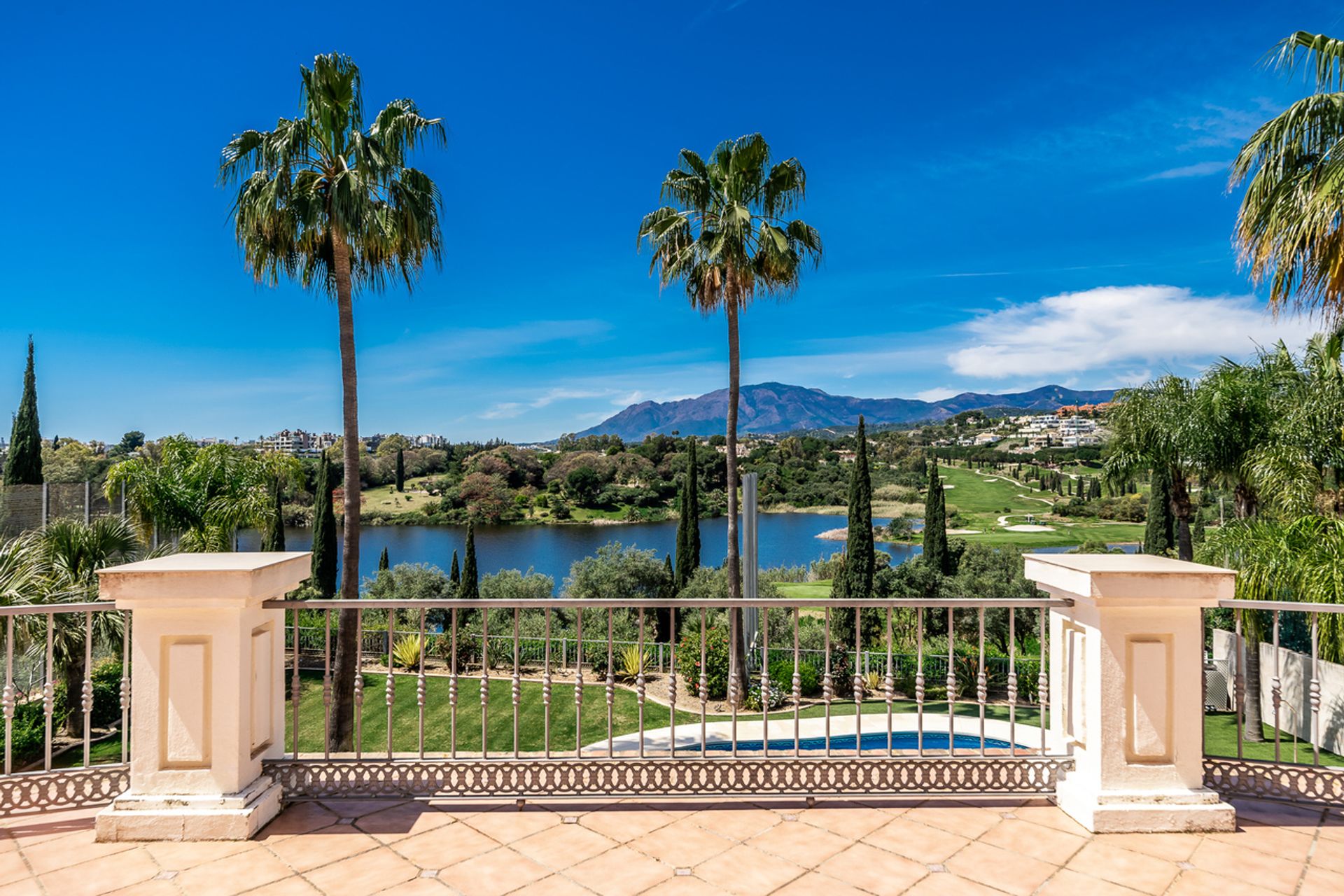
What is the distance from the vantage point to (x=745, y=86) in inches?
798

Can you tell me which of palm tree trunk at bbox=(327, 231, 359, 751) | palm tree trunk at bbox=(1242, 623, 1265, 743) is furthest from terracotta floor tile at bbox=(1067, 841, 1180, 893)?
palm tree trunk at bbox=(1242, 623, 1265, 743)

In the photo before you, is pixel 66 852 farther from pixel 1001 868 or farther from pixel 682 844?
pixel 1001 868

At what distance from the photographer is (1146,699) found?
2.60 metres

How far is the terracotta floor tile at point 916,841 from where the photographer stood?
238 centimetres

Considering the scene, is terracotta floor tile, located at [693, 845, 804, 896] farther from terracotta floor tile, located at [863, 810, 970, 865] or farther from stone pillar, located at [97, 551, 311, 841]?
stone pillar, located at [97, 551, 311, 841]

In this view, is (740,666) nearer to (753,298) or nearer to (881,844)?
(753,298)

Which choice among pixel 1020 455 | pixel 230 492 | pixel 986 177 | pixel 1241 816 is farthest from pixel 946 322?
pixel 1241 816

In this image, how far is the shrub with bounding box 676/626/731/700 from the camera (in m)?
12.6

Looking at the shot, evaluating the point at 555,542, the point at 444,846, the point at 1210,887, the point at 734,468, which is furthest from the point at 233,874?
the point at 555,542

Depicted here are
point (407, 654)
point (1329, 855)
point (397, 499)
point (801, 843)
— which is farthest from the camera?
point (397, 499)

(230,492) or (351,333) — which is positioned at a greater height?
(351,333)

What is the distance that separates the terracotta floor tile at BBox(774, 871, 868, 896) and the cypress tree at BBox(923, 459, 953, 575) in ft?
67.9

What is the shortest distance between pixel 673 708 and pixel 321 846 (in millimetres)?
1280

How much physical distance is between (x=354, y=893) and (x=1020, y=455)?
220ft
